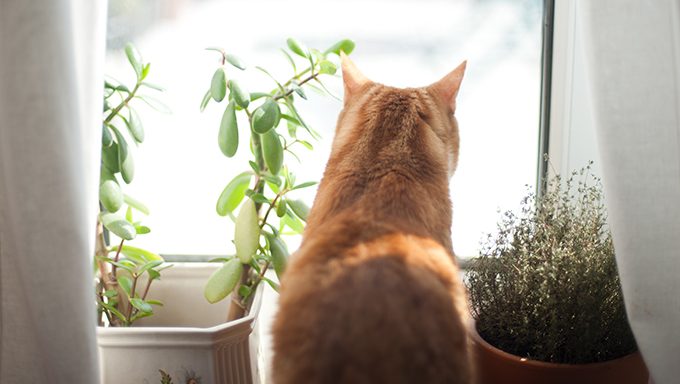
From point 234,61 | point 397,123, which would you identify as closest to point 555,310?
point 397,123

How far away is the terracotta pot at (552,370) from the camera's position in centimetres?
118

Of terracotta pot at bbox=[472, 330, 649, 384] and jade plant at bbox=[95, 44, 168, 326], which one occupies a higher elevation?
jade plant at bbox=[95, 44, 168, 326]

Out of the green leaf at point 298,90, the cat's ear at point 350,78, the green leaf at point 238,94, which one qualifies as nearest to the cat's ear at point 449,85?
the cat's ear at point 350,78

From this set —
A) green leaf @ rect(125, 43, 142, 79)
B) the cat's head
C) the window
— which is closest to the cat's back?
the cat's head

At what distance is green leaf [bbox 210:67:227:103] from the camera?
1.30 meters

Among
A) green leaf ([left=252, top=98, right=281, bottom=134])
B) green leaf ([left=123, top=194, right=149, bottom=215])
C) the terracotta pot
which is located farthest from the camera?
green leaf ([left=123, top=194, right=149, bottom=215])

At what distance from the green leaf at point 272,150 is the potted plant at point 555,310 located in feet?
1.53

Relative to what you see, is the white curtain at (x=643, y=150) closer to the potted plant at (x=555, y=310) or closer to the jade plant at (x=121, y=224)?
the potted plant at (x=555, y=310)

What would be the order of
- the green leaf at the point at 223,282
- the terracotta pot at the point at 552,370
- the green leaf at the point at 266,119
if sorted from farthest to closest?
1. the green leaf at the point at 223,282
2. the green leaf at the point at 266,119
3. the terracotta pot at the point at 552,370

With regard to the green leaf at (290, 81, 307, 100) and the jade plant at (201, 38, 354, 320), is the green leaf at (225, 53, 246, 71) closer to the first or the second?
the jade plant at (201, 38, 354, 320)

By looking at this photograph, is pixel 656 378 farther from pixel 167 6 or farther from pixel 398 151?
pixel 167 6

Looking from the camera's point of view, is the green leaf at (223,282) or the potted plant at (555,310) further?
the green leaf at (223,282)

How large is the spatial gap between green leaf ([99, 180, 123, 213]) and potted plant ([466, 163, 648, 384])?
737 millimetres

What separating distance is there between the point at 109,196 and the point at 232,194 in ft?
0.82
